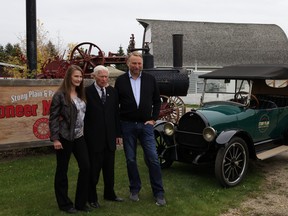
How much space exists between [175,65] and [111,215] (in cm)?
714

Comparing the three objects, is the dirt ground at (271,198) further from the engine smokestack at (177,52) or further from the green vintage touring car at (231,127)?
the engine smokestack at (177,52)

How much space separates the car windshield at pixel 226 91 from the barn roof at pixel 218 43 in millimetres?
18921

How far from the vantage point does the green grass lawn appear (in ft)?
14.8

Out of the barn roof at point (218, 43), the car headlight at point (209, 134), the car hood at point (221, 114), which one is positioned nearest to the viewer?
the car headlight at point (209, 134)

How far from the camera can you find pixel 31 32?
27.3 ft

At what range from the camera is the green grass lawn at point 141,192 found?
4496mm

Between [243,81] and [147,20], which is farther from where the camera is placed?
[147,20]

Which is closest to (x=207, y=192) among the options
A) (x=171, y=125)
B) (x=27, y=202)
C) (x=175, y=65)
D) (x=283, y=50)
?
(x=171, y=125)

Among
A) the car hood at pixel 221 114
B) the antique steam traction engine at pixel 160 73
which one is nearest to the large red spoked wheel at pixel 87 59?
the antique steam traction engine at pixel 160 73

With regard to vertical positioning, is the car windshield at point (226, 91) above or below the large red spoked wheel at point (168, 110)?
above

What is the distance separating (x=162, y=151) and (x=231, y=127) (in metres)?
1.23

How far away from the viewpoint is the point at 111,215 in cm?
430

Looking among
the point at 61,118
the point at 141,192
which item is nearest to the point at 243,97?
the point at 141,192

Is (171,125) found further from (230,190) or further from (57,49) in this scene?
(57,49)
